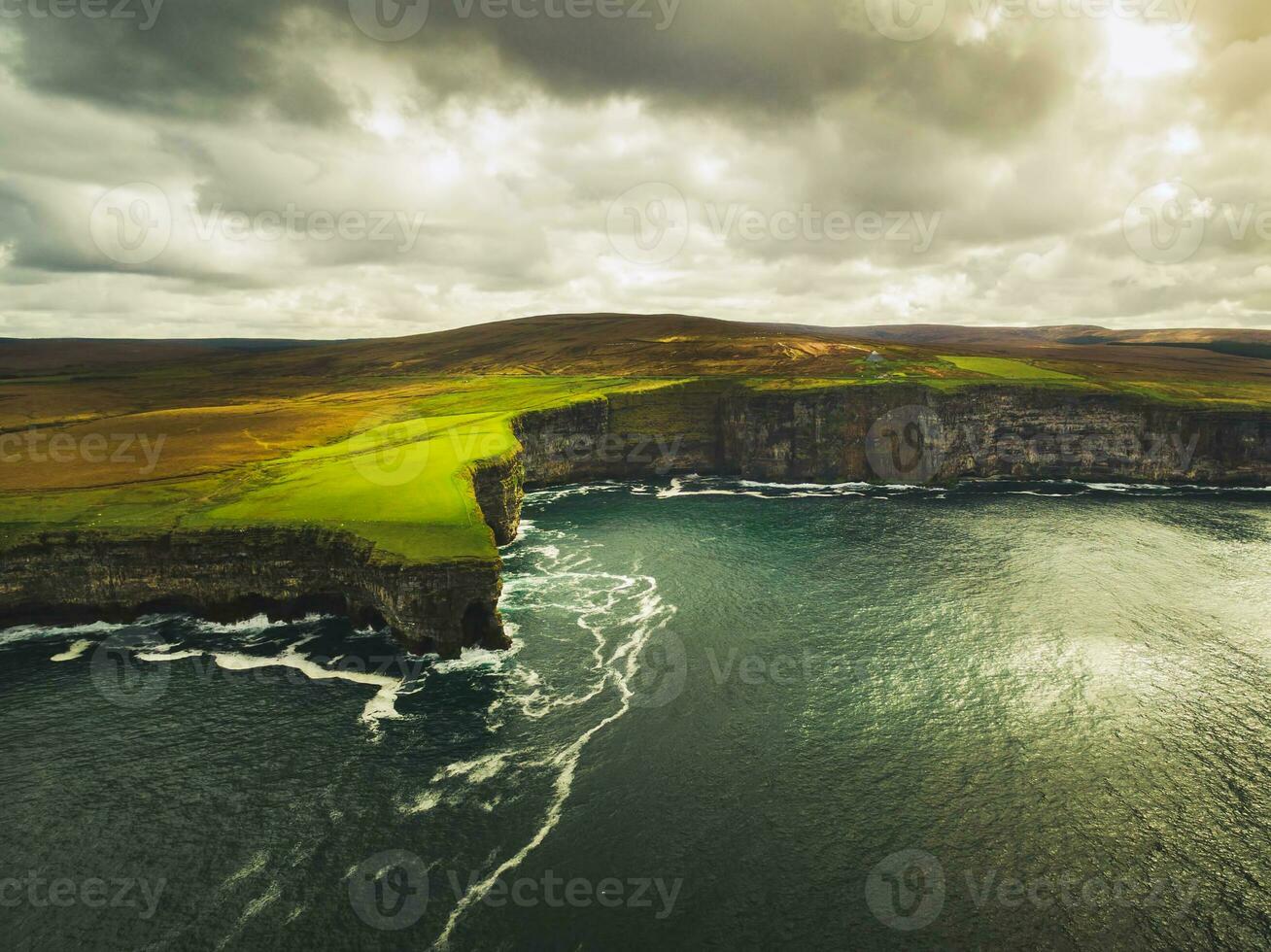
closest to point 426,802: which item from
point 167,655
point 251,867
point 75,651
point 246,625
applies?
point 251,867

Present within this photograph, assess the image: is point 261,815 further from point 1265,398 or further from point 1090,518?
point 1265,398

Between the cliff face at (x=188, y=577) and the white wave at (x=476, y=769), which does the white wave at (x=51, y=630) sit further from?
the white wave at (x=476, y=769)

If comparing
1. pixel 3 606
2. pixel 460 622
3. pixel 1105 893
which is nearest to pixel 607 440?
pixel 460 622

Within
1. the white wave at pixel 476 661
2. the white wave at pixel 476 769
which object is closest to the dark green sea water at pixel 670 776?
the white wave at pixel 476 769

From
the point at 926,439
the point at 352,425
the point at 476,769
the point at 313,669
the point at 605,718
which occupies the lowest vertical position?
the point at 605,718

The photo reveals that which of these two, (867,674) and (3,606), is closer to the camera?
(867,674)

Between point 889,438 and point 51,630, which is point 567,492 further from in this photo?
point 51,630

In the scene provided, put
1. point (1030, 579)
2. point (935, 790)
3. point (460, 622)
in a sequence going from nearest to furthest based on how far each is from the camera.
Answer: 1. point (935, 790)
2. point (460, 622)
3. point (1030, 579)
